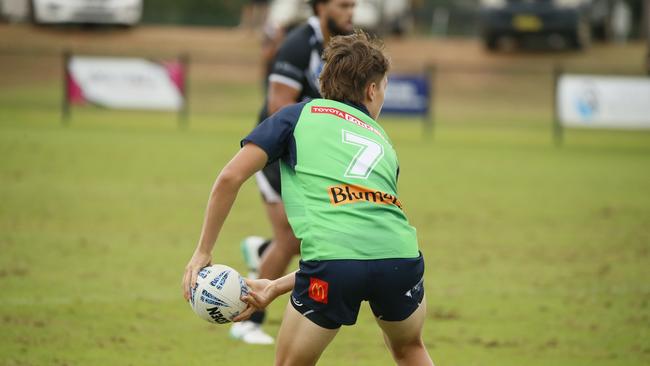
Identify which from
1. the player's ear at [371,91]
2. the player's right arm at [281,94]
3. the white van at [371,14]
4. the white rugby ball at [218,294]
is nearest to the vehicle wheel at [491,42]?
the white van at [371,14]

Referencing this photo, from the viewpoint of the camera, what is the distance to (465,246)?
34.1 ft

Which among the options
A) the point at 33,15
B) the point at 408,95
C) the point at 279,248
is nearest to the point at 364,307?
the point at 279,248

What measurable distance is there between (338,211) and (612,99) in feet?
58.8

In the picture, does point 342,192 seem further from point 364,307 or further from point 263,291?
point 364,307

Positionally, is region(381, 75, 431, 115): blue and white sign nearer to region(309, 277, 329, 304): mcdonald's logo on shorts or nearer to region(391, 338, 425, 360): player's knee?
region(391, 338, 425, 360): player's knee

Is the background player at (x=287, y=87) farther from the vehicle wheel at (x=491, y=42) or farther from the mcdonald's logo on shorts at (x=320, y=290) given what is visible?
the vehicle wheel at (x=491, y=42)

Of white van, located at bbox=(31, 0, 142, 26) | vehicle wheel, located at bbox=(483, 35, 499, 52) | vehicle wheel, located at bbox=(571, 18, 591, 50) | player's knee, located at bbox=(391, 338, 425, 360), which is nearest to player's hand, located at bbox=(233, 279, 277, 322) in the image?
player's knee, located at bbox=(391, 338, 425, 360)

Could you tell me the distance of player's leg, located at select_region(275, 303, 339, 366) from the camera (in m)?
4.10

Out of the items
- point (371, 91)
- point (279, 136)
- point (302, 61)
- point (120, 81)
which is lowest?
point (120, 81)

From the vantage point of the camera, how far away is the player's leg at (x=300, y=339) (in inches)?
161

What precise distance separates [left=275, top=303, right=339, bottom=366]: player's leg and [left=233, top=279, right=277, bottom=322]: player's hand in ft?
0.84

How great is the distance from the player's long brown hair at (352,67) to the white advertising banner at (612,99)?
17326 millimetres

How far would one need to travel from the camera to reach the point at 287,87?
670 centimetres

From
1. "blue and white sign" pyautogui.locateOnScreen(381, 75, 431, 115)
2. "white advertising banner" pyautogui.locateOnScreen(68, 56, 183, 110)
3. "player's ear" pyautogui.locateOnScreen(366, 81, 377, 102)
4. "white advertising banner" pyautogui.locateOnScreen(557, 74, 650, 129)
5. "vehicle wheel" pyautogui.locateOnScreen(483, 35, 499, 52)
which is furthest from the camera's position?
"vehicle wheel" pyautogui.locateOnScreen(483, 35, 499, 52)
